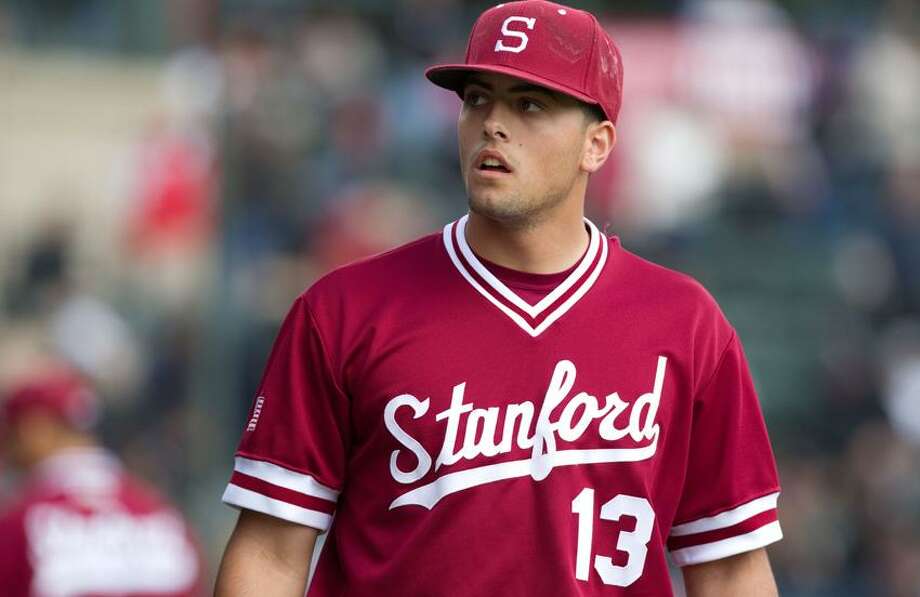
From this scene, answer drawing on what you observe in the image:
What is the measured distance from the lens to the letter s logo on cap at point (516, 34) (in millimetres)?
3607

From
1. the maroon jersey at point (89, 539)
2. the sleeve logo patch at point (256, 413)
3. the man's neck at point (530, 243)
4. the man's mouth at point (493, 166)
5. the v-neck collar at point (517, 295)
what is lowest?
the maroon jersey at point (89, 539)

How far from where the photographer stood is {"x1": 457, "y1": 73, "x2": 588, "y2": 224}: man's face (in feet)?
11.7

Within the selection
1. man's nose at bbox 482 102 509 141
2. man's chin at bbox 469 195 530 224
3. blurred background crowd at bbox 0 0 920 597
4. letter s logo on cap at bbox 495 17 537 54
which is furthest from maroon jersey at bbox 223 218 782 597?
blurred background crowd at bbox 0 0 920 597

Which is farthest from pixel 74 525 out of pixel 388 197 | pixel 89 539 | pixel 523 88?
pixel 388 197

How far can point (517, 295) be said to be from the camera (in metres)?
3.73

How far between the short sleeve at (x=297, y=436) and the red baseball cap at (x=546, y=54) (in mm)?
592

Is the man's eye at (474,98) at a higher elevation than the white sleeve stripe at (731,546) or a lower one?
higher

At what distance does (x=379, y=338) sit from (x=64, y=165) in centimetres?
1138

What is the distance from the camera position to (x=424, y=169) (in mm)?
13672

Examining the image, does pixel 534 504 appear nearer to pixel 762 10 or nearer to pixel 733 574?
pixel 733 574

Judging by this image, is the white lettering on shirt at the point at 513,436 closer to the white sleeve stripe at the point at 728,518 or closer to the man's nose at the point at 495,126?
the white sleeve stripe at the point at 728,518

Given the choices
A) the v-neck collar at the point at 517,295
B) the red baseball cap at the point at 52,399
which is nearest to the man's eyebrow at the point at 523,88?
the v-neck collar at the point at 517,295

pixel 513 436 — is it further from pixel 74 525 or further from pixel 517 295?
pixel 74 525

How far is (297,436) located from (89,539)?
311 centimetres
